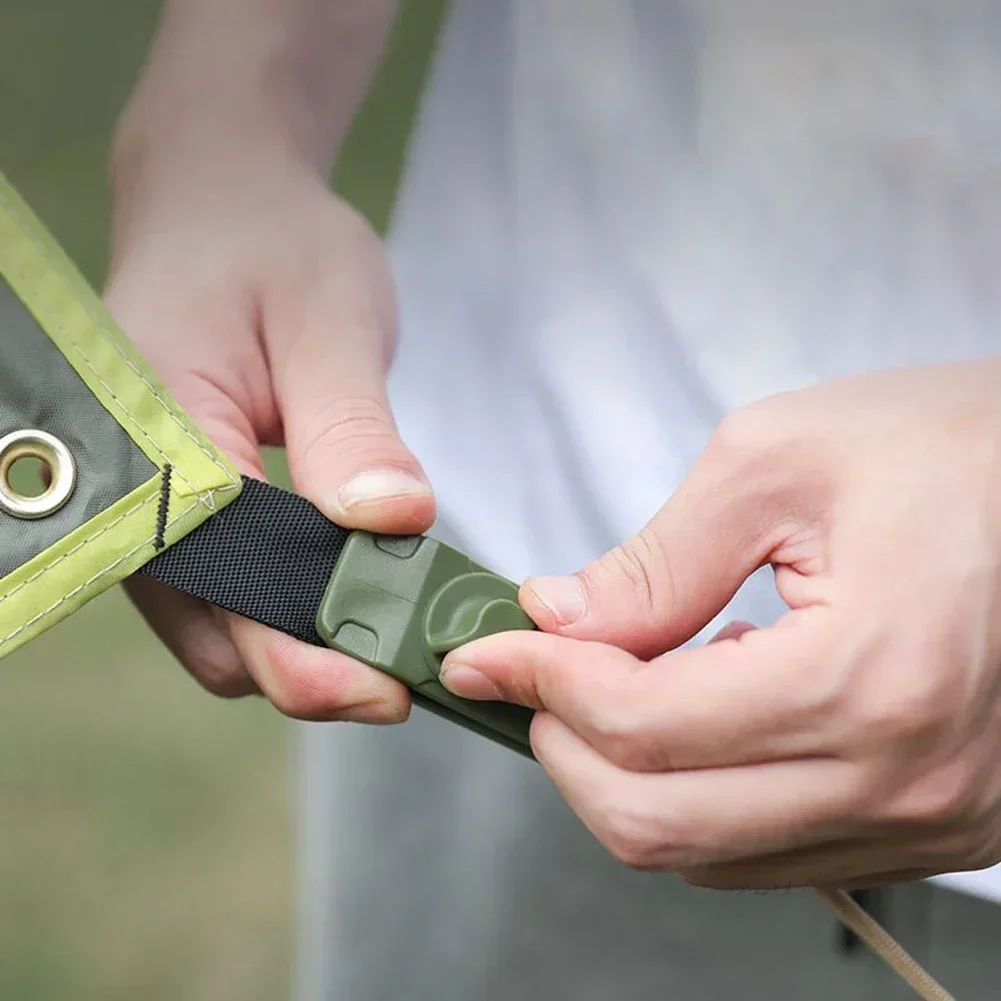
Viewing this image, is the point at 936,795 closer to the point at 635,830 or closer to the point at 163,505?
the point at 635,830

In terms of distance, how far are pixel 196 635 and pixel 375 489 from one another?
0.14 meters

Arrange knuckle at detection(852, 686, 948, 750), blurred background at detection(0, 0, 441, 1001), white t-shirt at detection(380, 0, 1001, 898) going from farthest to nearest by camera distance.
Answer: blurred background at detection(0, 0, 441, 1001)
white t-shirt at detection(380, 0, 1001, 898)
knuckle at detection(852, 686, 948, 750)

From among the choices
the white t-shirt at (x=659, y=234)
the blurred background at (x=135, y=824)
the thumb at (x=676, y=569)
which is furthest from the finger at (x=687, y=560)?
the blurred background at (x=135, y=824)

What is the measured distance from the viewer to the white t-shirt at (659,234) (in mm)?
498

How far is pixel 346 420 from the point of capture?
1.66 ft

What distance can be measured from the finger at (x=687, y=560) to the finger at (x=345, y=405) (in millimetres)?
63

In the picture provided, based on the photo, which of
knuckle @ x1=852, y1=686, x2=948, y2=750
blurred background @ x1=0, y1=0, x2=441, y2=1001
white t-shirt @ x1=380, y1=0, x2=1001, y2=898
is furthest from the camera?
blurred background @ x1=0, y1=0, x2=441, y2=1001

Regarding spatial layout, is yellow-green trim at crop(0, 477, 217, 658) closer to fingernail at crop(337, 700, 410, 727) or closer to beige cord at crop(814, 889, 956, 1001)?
fingernail at crop(337, 700, 410, 727)

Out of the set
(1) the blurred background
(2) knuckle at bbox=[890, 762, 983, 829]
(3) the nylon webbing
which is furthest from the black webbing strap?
(1) the blurred background

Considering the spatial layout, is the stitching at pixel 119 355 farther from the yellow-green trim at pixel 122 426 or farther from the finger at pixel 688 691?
the finger at pixel 688 691

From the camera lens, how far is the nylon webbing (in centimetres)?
45

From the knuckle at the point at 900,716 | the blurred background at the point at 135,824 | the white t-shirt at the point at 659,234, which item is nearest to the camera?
the knuckle at the point at 900,716

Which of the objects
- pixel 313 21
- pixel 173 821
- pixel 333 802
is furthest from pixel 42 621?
pixel 173 821

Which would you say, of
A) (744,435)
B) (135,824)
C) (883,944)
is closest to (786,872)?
(883,944)
